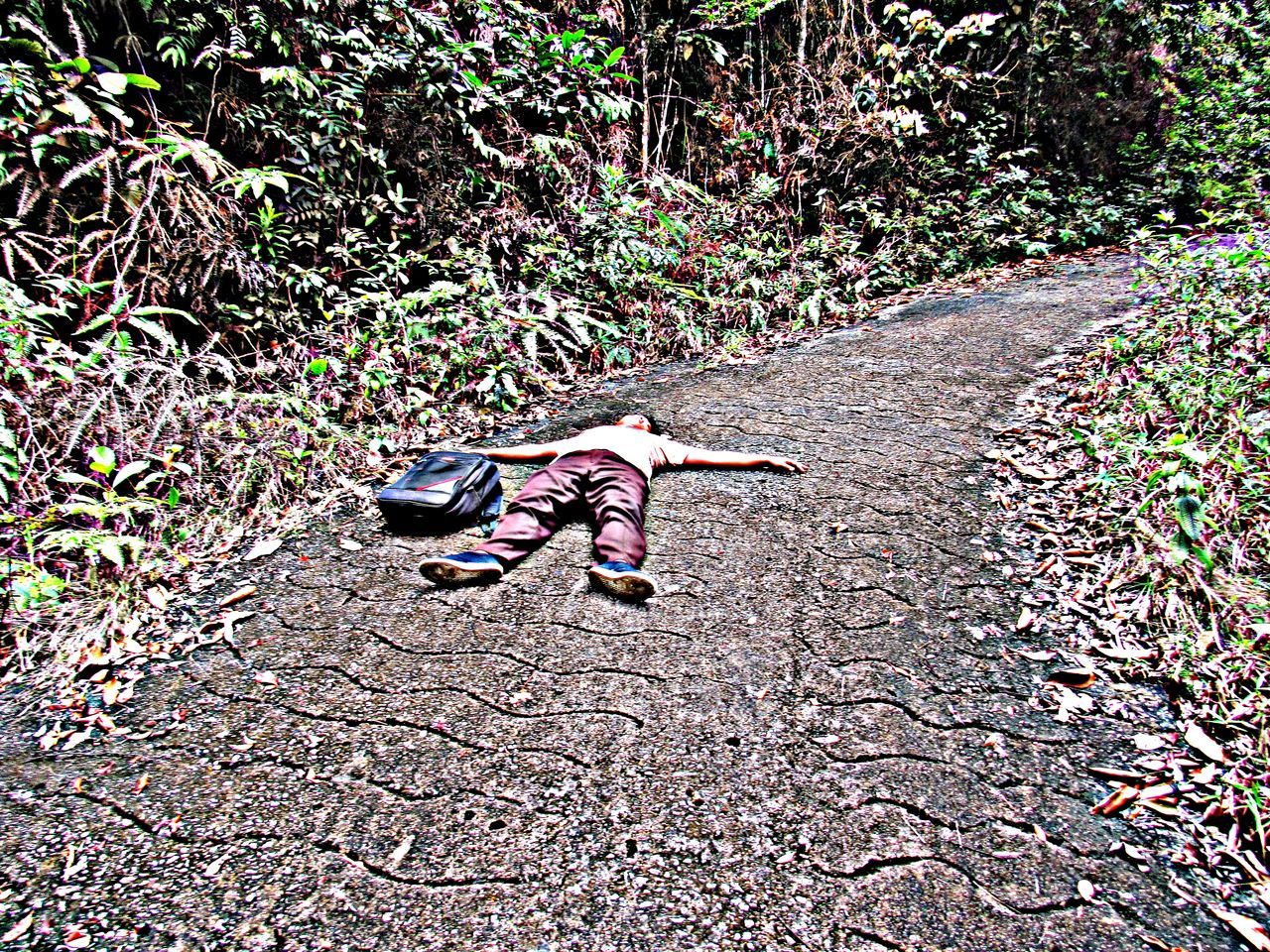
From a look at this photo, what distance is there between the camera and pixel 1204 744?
2332 mm

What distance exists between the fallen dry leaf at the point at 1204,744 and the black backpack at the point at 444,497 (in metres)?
3.06

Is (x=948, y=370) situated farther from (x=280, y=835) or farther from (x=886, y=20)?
(x=886, y=20)

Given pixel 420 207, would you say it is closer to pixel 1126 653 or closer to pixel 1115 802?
pixel 1126 653

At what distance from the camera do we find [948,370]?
229 inches

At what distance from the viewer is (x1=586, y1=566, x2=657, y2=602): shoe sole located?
10.0 ft

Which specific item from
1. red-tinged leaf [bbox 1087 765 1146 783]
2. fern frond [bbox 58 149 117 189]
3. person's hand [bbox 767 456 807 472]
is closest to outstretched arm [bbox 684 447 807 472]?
person's hand [bbox 767 456 807 472]

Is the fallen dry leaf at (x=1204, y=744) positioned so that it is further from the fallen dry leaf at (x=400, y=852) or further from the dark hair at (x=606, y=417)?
the dark hair at (x=606, y=417)

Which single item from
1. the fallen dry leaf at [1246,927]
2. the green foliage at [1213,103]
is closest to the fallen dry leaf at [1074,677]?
the fallen dry leaf at [1246,927]

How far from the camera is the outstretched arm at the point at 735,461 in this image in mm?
4195

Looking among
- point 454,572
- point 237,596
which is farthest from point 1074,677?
point 237,596

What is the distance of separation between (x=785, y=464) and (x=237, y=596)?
3.01m

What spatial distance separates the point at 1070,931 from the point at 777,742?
35.4 inches

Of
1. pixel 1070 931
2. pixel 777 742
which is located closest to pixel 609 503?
pixel 777 742

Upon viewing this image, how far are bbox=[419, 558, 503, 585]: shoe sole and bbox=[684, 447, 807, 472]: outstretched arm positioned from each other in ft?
5.07
